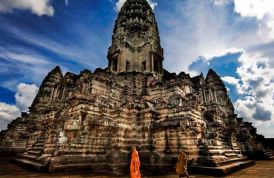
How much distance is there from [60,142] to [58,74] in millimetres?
22955

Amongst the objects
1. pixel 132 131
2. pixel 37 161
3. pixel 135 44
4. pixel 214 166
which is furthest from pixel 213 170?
pixel 135 44

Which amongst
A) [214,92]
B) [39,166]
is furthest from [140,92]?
[214,92]

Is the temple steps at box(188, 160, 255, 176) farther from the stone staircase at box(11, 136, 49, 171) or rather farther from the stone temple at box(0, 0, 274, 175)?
the stone staircase at box(11, 136, 49, 171)

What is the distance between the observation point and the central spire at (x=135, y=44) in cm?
2283

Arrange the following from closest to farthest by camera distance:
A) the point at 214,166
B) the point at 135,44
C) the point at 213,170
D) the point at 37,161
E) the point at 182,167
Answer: the point at 182,167 → the point at 213,170 → the point at 214,166 → the point at 37,161 → the point at 135,44

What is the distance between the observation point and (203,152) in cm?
1095

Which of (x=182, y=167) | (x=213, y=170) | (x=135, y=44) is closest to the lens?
(x=182, y=167)

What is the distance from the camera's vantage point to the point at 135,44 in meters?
24.2

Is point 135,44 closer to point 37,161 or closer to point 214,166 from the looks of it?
point 37,161

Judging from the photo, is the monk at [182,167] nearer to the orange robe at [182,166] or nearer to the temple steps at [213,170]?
the orange robe at [182,166]

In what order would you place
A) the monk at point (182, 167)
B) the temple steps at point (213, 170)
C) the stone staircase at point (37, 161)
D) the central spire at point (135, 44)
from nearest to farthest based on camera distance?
the monk at point (182, 167) → the temple steps at point (213, 170) → the stone staircase at point (37, 161) → the central spire at point (135, 44)

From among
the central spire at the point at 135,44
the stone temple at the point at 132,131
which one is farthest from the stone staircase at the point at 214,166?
the central spire at the point at 135,44

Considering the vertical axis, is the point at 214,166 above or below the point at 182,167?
below

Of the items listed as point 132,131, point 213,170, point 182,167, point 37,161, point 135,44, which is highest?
point 135,44
